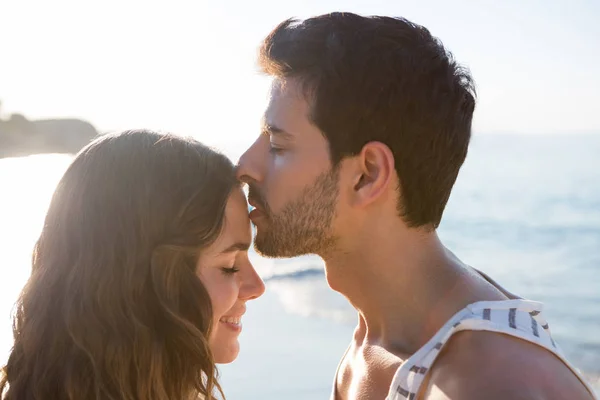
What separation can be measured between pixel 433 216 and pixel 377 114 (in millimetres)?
412

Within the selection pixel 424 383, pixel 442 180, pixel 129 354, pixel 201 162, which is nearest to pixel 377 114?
pixel 442 180

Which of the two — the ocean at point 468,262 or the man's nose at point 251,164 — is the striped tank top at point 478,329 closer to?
the man's nose at point 251,164

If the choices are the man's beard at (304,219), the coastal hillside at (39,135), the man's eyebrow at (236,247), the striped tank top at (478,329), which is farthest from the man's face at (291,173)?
the coastal hillside at (39,135)

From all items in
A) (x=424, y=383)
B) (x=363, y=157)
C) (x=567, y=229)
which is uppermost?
(x=363, y=157)

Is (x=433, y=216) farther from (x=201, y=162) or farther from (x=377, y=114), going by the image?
(x=201, y=162)

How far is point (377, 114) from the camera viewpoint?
9.82ft

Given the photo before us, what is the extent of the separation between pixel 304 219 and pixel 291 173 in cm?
17

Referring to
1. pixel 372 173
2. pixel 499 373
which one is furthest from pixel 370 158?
pixel 499 373

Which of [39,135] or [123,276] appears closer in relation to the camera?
[123,276]

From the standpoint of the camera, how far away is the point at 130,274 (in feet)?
9.04

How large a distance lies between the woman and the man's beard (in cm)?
16

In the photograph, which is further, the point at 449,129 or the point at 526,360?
the point at 449,129

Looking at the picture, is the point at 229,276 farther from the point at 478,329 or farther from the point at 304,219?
the point at 478,329

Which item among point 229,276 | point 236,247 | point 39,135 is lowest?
point 39,135
